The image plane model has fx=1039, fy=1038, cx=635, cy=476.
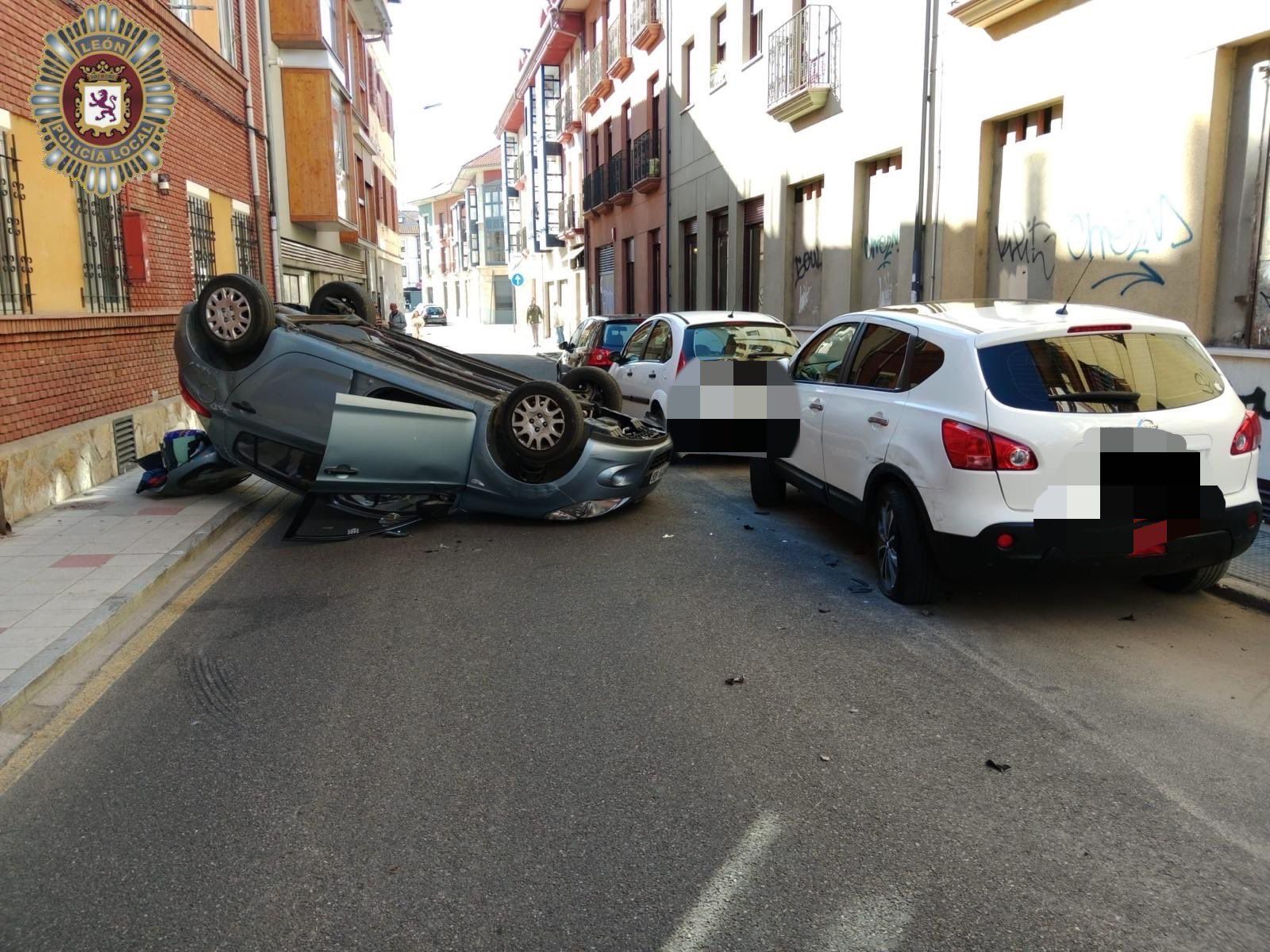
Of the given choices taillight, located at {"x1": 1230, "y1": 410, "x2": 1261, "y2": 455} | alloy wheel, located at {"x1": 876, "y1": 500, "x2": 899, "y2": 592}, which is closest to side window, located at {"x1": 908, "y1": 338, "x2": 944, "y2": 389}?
alloy wheel, located at {"x1": 876, "y1": 500, "x2": 899, "y2": 592}

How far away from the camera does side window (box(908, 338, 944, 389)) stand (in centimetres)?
556

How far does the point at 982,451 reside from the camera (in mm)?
5047

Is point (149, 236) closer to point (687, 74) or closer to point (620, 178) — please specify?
point (687, 74)

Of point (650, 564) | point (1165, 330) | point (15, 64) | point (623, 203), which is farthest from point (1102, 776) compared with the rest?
point (623, 203)

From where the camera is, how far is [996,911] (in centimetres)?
284

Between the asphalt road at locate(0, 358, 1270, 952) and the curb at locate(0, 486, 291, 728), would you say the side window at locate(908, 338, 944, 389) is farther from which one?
the curb at locate(0, 486, 291, 728)

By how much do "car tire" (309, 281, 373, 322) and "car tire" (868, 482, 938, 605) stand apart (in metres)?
5.66

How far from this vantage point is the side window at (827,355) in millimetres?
6953

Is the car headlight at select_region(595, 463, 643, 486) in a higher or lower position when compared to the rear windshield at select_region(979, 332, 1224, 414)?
lower

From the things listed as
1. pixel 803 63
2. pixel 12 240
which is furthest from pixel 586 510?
pixel 803 63

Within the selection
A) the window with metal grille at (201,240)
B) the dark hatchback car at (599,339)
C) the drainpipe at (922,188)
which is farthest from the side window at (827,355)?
the window with metal grille at (201,240)

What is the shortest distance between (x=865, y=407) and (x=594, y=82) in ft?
95.8

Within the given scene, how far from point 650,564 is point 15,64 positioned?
6.89 m

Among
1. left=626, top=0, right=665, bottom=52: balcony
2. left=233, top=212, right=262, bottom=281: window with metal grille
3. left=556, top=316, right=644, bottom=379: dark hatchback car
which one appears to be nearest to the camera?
left=556, top=316, right=644, bottom=379: dark hatchback car
